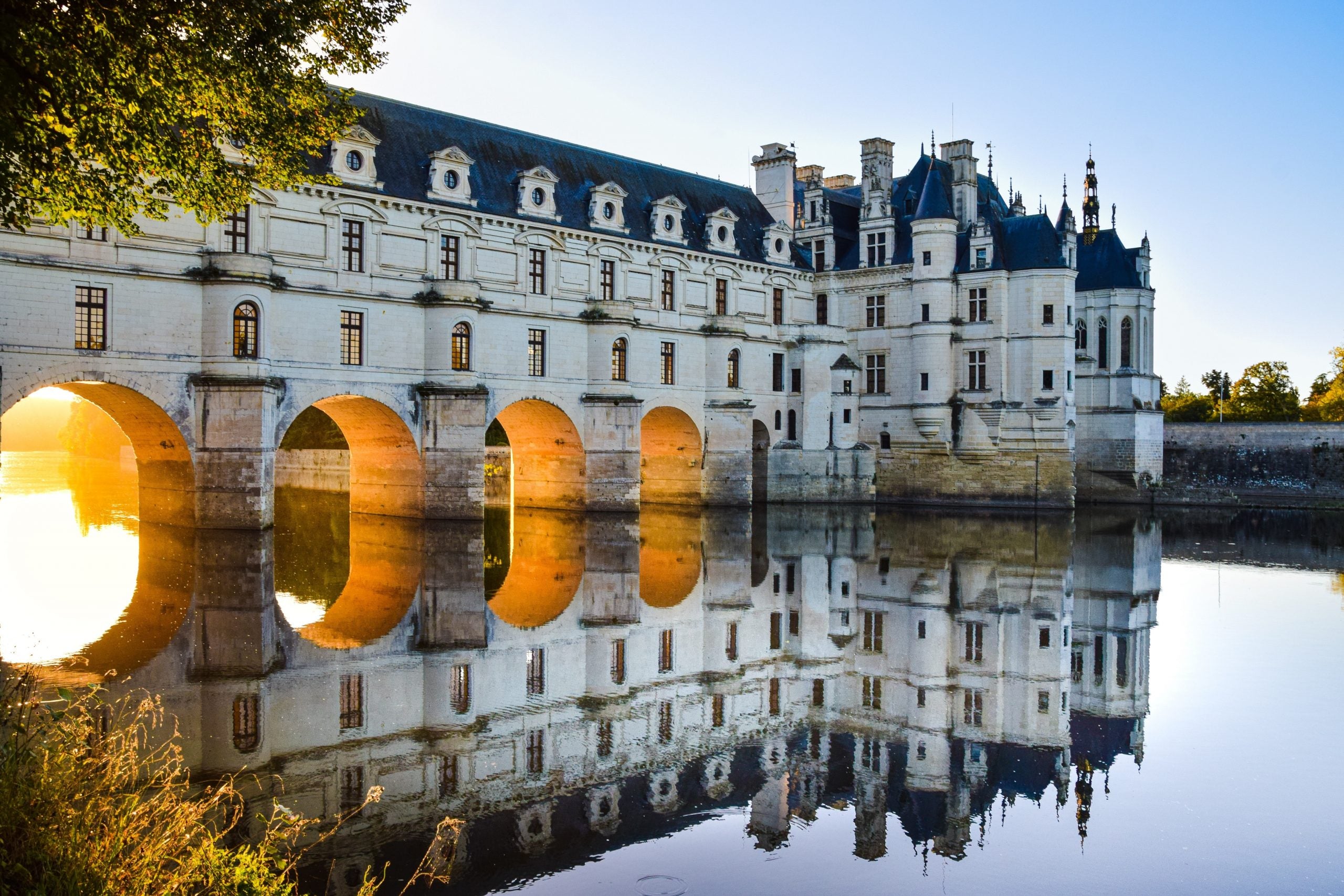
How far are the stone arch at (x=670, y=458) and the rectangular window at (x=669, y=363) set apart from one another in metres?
1.01

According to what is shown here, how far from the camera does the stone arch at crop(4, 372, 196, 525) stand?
23.7 m

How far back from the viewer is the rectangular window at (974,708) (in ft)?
36.2

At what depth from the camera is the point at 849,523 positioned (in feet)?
112

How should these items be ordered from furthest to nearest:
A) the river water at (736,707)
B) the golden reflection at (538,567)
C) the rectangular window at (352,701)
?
the golden reflection at (538,567) < the rectangular window at (352,701) < the river water at (736,707)

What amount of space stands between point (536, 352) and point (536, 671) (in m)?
20.7

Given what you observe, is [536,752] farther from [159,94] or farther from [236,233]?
[236,233]

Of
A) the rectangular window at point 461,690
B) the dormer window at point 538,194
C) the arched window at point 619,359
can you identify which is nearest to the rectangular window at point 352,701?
Result: the rectangular window at point 461,690

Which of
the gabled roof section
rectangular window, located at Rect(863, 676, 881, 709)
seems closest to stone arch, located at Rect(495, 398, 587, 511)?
rectangular window, located at Rect(863, 676, 881, 709)

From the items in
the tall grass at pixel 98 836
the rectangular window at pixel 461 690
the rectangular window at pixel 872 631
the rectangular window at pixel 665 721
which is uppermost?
the tall grass at pixel 98 836

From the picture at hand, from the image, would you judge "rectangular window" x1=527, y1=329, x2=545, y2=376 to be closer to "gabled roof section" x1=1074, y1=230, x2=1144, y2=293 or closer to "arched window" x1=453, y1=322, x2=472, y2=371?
"arched window" x1=453, y1=322, x2=472, y2=371

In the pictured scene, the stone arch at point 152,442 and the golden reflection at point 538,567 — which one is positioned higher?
the stone arch at point 152,442

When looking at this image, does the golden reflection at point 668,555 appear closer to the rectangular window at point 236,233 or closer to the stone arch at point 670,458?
the stone arch at point 670,458

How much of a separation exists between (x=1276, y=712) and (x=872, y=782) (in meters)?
5.61

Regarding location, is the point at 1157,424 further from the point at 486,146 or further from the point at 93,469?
the point at 93,469
